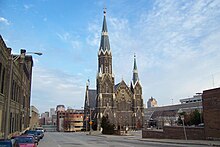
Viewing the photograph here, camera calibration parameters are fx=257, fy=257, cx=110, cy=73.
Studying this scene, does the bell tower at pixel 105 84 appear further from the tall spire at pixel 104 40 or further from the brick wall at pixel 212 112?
the brick wall at pixel 212 112

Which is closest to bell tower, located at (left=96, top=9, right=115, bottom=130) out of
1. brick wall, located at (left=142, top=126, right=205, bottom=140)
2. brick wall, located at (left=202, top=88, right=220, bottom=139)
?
brick wall, located at (left=142, top=126, right=205, bottom=140)

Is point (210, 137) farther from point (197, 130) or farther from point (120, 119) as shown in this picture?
point (120, 119)

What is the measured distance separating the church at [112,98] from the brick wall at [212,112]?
6151 centimetres

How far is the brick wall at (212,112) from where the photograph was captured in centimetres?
2908

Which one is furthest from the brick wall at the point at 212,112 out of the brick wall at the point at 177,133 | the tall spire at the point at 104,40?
the tall spire at the point at 104,40

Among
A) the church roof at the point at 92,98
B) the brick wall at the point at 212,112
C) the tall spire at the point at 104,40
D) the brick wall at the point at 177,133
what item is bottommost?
the brick wall at the point at 177,133

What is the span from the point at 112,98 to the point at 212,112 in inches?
2603

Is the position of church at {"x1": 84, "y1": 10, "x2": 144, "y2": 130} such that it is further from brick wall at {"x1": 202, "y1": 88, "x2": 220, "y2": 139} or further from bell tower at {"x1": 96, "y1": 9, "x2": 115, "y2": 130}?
brick wall at {"x1": 202, "y1": 88, "x2": 220, "y2": 139}

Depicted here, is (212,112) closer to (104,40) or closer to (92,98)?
(104,40)

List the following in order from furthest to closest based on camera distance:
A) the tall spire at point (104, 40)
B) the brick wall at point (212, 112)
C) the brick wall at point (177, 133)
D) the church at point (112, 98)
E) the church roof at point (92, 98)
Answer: the church roof at point (92, 98) → the tall spire at point (104, 40) → the church at point (112, 98) → the brick wall at point (177, 133) → the brick wall at point (212, 112)

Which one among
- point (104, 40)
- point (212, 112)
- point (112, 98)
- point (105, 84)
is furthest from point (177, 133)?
point (104, 40)

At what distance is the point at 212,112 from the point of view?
98.2 ft

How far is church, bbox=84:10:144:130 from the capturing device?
93.3 m

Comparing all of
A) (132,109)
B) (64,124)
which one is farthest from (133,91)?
(64,124)
